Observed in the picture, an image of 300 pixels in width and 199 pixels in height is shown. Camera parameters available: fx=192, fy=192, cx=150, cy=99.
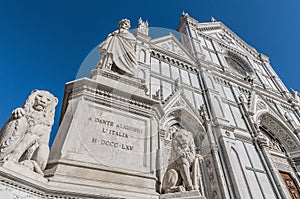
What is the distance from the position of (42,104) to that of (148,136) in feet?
5.22

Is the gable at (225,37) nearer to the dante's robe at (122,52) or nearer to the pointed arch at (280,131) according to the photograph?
the pointed arch at (280,131)

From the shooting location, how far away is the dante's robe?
417 centimetres

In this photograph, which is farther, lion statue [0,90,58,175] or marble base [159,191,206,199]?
marble base [159,191,206,199]

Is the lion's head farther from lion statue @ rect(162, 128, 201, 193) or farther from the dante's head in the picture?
the dante's head

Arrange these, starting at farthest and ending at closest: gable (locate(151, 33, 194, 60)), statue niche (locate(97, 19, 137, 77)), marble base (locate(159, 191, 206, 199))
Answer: gable (locate(151, 33, 194, 60)) < statue niche (locate(97, 19, 137, 77)) < marble base (locate(159, 191, 206, 199))

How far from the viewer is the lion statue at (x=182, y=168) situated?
8.88 ft

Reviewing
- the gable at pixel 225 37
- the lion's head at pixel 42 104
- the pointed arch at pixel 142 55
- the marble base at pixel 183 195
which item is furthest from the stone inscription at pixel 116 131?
the gable at pixel 225 37

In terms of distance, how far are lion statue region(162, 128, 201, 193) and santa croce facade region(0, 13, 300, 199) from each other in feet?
0.05

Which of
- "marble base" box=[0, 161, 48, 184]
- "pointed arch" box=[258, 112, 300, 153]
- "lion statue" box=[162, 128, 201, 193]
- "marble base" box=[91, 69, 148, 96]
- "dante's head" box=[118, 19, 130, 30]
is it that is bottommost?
"marble base" box=[0, 161, 48, 184]

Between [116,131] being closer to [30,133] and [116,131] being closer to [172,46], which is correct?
[30,133]

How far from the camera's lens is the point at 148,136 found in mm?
3096

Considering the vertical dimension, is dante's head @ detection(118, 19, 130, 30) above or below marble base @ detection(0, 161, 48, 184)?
above

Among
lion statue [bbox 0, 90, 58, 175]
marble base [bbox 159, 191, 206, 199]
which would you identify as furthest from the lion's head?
marble base [bbox 159, 191, 206, 199]

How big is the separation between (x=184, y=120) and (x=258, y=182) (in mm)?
3807
